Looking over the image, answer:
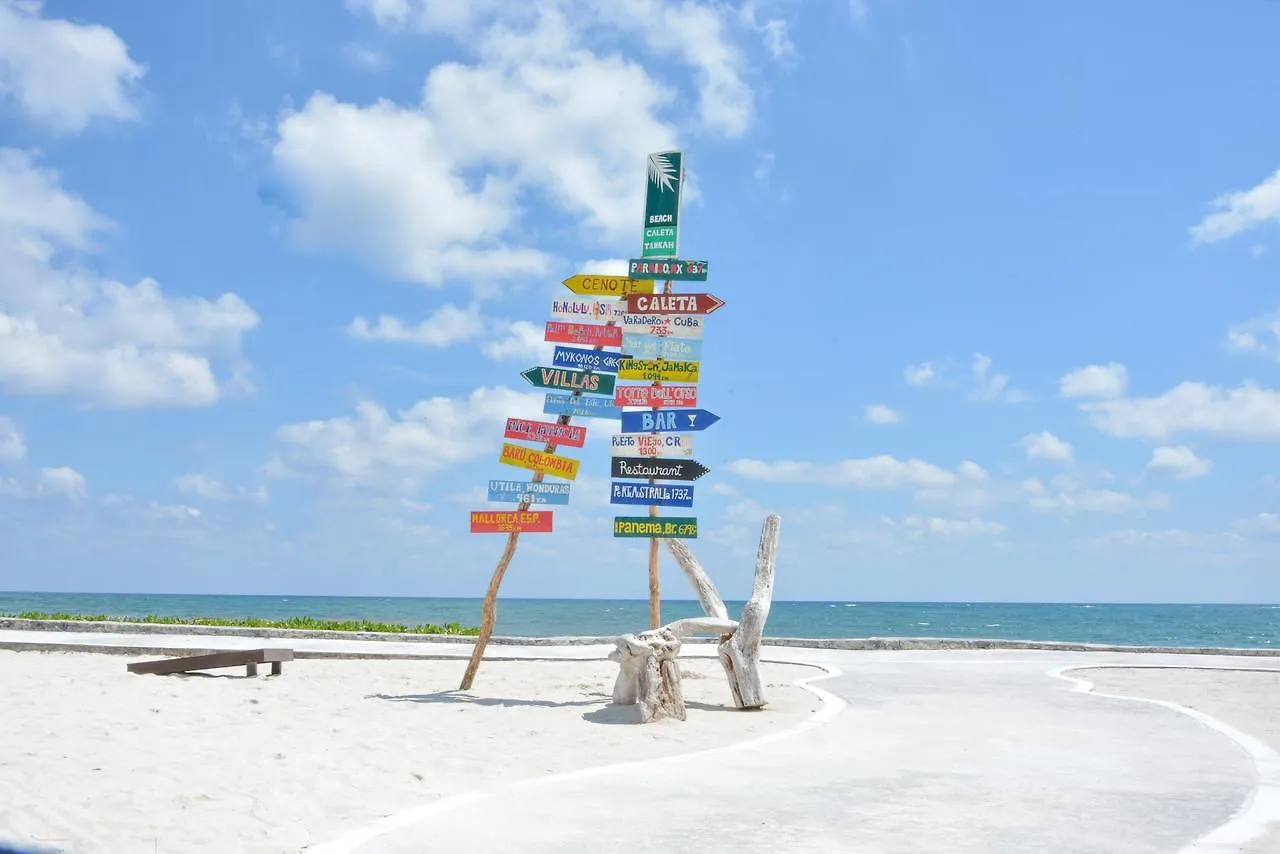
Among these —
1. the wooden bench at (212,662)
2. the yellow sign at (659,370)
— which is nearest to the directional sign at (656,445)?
the yellow sign at (659,370)

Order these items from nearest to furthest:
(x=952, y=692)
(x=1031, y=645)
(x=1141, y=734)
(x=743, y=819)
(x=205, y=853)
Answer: (x=205, y=853) → (x=743, y=819) → (x=1141, y=734) → (x=952, y=692) → (x=1031, y=645)

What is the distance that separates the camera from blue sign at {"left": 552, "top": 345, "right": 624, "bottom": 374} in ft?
44.2

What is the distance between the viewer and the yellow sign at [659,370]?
13.6 metres

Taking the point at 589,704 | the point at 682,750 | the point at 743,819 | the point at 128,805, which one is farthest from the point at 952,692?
the point at 128,805

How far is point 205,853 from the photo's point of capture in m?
5.31

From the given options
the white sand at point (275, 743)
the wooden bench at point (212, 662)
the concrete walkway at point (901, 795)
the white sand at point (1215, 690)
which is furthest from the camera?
the wooden bench at point (212, 662)

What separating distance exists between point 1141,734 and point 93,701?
1040 cm

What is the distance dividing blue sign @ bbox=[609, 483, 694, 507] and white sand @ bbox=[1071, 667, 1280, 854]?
635 cm

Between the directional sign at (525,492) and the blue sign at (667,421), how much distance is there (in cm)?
125

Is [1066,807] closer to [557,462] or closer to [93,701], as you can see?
[557,462]

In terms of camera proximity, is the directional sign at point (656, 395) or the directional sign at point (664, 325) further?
the directional sign at point (664, 325)

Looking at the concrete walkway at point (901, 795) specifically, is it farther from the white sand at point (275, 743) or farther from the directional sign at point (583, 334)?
the directional sign at point (583, 334)

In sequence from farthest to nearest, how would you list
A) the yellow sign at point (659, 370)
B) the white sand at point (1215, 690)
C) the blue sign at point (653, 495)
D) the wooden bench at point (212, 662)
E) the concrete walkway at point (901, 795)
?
the yellow sign at point (659, 370) < the blue sign at point (653, 495) < the wooden bench at point (212, 662) < the white sand at point (1215, 690) < the concrete walkway at point (901, 795)

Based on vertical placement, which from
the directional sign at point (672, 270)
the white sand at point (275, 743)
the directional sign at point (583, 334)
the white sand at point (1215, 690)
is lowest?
the white sand at point (275, 743)
